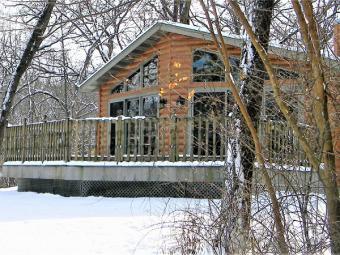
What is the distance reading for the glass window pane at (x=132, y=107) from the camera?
52.2ft

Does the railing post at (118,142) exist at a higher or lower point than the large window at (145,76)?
lower

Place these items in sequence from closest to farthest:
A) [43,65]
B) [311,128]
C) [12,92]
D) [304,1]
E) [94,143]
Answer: [304,1]
[311,128]
[94,143]
[12,92]
[43,65]

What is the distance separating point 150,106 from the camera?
15289mm

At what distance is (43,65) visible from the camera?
28.7 m

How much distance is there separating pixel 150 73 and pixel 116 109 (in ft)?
7.29

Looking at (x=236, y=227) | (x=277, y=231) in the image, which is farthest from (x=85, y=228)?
(x=277, y=231)

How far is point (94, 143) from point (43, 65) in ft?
56.8

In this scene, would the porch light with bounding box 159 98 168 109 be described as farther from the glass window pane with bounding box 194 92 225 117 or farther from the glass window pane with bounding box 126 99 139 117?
the glass window pane with bounding box 194 92 225 117

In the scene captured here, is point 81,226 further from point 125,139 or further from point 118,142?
point 125,139

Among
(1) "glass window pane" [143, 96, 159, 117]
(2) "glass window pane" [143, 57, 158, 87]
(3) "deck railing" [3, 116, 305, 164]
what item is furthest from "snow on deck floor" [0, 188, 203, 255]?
(2) "glass window pane" [143, 57, 158, 87]

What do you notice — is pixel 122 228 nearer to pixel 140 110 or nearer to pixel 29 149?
pixel 29 149

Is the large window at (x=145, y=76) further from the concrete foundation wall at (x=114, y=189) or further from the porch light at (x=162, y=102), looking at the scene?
the concrete foundation wall at (x=114, y=189)

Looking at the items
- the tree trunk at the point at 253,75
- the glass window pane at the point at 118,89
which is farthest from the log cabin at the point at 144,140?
the tree trunk at the point at 253,75

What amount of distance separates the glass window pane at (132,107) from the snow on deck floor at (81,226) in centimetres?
449
